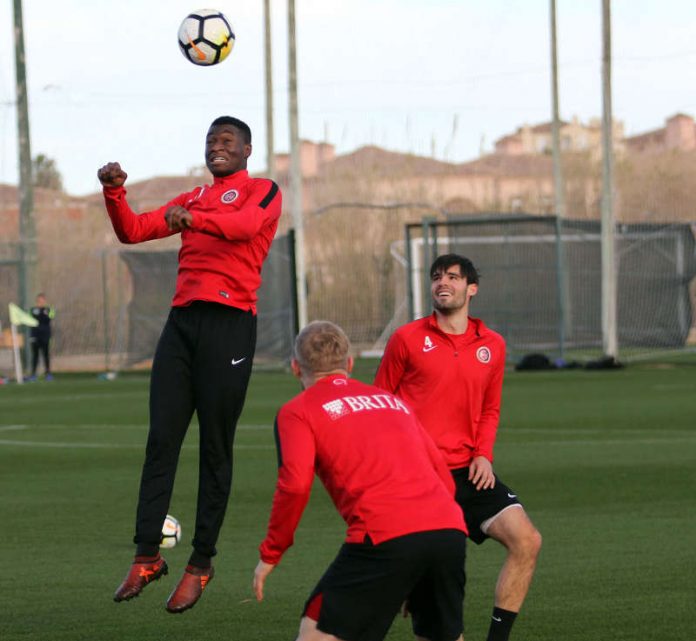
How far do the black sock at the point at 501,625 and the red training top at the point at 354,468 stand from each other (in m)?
2.01

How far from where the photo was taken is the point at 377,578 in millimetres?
6242

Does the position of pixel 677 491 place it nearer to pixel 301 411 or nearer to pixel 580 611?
pixel 580 611

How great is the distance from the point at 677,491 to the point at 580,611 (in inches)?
213

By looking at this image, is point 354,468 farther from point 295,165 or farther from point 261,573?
point 295,165

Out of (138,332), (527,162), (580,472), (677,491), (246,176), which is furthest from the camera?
(527,162)

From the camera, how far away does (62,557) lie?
11.4 m

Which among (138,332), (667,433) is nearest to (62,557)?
→ (667,433)

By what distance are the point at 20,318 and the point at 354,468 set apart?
28320mm

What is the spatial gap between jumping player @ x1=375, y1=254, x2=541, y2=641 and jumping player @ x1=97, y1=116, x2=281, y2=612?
964 millimetres

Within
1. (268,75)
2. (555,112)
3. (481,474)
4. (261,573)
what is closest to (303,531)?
(481,474)

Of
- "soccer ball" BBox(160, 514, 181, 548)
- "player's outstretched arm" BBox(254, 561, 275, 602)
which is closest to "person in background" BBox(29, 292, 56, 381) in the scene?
"soccer ball" BBox(160, 514, 181, 548)

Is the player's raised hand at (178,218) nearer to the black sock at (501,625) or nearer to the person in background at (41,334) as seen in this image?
the black sock at (501,625)

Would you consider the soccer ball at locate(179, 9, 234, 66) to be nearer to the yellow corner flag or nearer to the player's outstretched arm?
the player's outstretched arm

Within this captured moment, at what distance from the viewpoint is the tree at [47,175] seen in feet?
263
